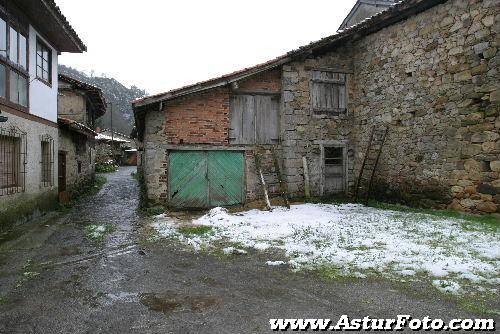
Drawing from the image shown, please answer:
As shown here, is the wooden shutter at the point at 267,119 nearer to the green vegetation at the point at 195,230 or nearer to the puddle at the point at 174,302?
the green vegetation at the point at 195,230

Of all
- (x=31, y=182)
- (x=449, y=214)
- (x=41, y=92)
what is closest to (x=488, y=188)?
(x=449, y=214)

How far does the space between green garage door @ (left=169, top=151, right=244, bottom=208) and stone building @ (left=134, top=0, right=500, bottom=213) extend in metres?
0.03

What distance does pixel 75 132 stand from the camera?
13000mm

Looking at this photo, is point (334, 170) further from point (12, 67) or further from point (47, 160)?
point (12, 67)

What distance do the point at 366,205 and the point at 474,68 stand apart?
14.7 feet

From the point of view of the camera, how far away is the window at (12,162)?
24.5 feet

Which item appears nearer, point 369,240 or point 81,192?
point 369,240

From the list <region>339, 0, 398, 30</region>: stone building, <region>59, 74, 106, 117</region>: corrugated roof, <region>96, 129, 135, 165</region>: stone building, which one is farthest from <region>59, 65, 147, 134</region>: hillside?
<region>339, 0, 398, 30</region>: stone building

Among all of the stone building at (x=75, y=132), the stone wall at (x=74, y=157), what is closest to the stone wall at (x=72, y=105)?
the stone building at (x=75, y=132)

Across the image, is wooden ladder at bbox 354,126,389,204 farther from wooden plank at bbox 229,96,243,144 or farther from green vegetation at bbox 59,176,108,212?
green vegetation at bbox 59,176,108,212

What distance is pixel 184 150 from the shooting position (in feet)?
32.1

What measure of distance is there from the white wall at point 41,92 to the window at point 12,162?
39.5 inches

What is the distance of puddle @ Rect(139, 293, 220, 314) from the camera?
140 inches

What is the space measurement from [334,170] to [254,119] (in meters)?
3.12
